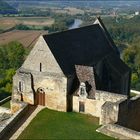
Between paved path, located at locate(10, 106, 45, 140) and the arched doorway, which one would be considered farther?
the arched doorway

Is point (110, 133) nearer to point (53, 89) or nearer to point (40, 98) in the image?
point (53, 89)

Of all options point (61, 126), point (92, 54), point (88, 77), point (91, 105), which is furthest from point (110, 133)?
point (92, 54)

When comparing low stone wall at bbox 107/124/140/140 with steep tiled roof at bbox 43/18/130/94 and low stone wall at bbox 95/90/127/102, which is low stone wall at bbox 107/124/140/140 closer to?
low stone wall at bbox 95/90/127/102

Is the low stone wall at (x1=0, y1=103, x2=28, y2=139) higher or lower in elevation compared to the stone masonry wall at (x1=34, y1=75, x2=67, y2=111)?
lower

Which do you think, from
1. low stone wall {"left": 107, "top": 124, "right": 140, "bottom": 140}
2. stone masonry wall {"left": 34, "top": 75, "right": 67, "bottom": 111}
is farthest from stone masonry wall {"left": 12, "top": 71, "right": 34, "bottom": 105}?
low stone wall {"left": 107, "top": 124, "right": 140, "bottom": 140}

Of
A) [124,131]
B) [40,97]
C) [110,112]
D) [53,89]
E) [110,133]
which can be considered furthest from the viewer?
[40,97]
